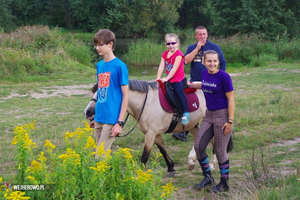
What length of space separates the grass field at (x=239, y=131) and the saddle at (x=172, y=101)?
75 cm

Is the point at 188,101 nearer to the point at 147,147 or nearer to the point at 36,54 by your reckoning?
the point at 147,147

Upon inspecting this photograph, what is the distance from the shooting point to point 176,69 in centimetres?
476

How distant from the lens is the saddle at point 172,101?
4.92 meters

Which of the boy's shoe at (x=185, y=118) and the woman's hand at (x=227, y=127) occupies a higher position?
the woman's hand at (x=227, y=127)

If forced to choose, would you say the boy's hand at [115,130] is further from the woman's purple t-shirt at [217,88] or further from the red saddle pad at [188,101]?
the red saddle pad at [188,101]

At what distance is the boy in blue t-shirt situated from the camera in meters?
3.72

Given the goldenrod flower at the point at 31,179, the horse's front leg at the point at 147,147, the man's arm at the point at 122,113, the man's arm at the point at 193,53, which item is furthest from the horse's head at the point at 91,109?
the man's arm at the point at 193,53

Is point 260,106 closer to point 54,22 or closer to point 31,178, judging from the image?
point 31,178

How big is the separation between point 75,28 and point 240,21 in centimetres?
3043

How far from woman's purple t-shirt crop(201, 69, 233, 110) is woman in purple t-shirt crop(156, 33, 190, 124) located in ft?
2.19

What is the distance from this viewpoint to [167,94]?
4.93 metres

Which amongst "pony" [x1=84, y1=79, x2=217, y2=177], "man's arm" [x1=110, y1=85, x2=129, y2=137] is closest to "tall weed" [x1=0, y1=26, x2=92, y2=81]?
"pony" [x1=84, y1=79, x2=217, y2=177]

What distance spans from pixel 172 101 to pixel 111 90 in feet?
4.58

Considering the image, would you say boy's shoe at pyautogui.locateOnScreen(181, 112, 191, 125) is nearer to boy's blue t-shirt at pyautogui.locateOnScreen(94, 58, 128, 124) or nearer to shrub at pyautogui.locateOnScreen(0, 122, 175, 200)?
boy's blue t-shirt at pyautogui.locateOnScreen(94, 58, 128, 124)
